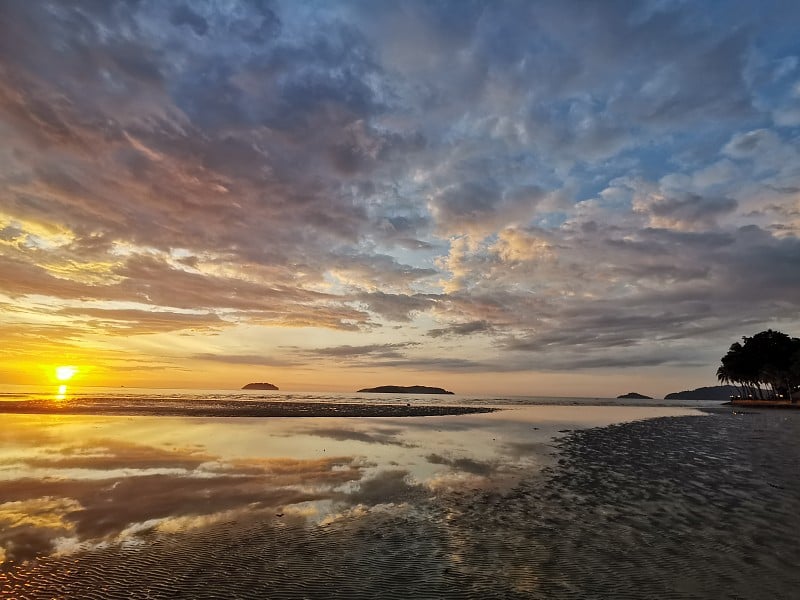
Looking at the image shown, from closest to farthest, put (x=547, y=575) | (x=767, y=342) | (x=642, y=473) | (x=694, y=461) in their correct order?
(x=547, y=575) < (x=642, y=473) < (x=694, y=461) < (x=767, y=342)

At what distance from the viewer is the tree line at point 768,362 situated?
12112 centimetres

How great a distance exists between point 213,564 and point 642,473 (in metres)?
20.7

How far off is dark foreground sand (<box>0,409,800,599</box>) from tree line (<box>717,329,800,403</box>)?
129 meters

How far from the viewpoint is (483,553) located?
37.5 ft

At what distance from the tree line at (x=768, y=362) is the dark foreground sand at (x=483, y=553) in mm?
129487

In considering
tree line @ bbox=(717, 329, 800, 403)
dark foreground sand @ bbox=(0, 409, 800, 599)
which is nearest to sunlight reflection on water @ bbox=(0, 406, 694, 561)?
dark foreground sand @ bbox=(0, 409, 800, 599)

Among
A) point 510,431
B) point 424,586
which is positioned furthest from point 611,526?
point 510,431

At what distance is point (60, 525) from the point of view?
13.5 meters

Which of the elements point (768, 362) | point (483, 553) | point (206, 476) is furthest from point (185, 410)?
point (768, 362)

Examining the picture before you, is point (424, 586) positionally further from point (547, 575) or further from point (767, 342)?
point (767, 342)

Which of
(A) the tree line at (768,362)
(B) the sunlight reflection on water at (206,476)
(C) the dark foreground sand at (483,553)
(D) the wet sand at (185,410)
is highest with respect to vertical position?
(A) the tree line at (768,362)

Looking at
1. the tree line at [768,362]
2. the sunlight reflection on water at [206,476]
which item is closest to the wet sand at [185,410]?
the sunlight reflection on water at [206,476]

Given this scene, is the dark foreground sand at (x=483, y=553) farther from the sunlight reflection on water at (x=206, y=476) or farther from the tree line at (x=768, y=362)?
the tree line at (x=768, y=362)

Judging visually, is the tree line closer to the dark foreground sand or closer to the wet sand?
the wet sand
